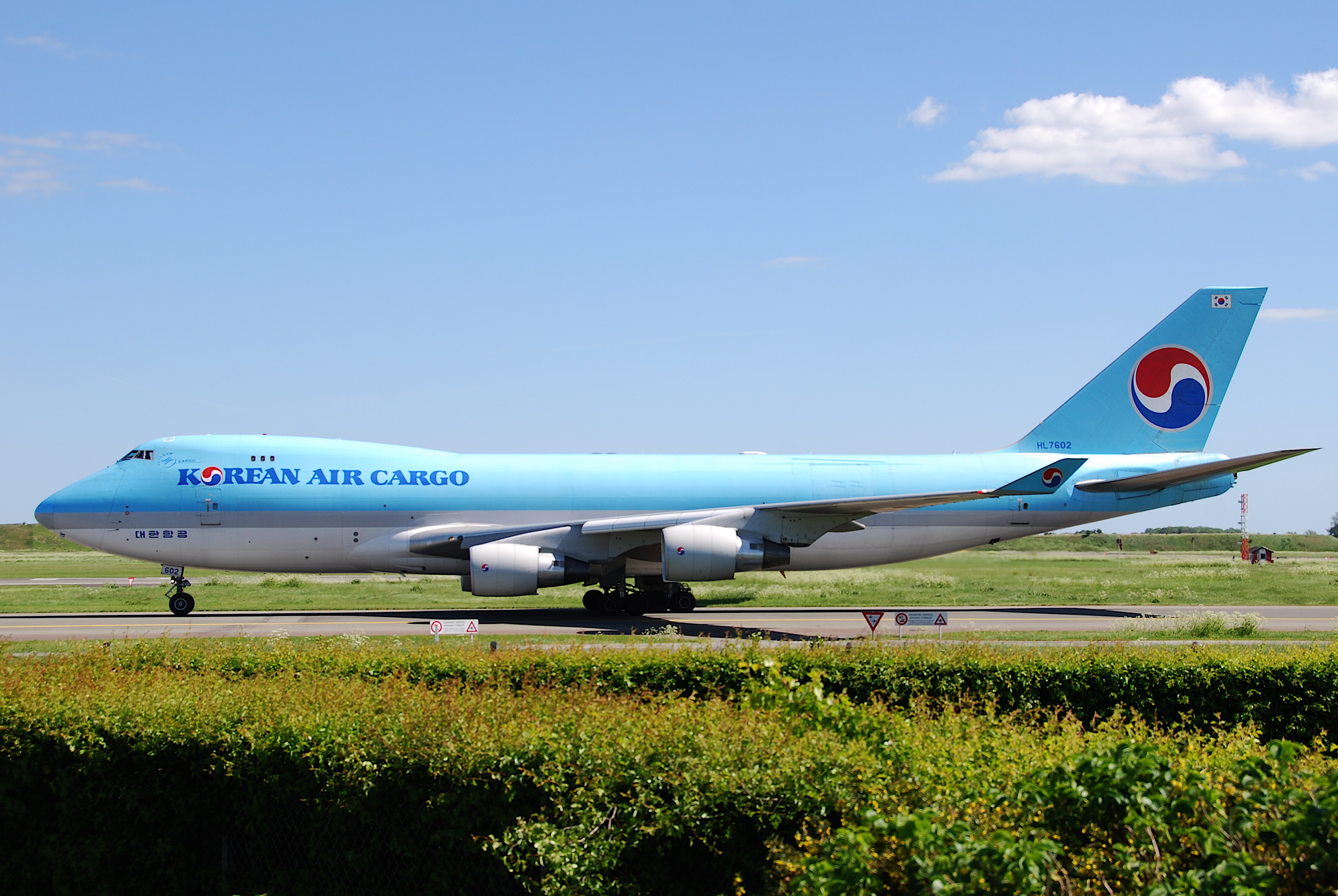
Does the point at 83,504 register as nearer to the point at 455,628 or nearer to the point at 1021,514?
the point at 455,628

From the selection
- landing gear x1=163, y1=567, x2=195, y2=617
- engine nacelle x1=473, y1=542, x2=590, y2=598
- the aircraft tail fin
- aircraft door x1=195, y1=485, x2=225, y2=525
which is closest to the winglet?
the aircraft tail fin

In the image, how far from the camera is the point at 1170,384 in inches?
1340

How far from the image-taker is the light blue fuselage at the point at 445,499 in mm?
29281

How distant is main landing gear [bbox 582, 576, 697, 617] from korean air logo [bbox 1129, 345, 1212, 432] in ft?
55.3

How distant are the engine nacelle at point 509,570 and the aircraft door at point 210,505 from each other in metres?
7.71

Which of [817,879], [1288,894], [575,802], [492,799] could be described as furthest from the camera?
[492,799]

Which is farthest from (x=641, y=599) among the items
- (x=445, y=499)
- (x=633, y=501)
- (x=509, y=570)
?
(x=445, y=499)

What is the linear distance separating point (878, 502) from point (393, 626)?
42.7 feet

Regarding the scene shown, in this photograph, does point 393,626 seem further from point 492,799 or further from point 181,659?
point 492,799

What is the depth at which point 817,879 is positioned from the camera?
191 inches

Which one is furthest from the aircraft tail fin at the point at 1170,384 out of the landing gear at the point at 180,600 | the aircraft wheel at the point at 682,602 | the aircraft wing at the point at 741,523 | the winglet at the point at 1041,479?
the landing gear at the point at 180,600

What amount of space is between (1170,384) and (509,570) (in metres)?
22.9

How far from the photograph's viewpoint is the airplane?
2808cm

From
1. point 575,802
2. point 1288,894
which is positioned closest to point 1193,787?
point 1288,894
